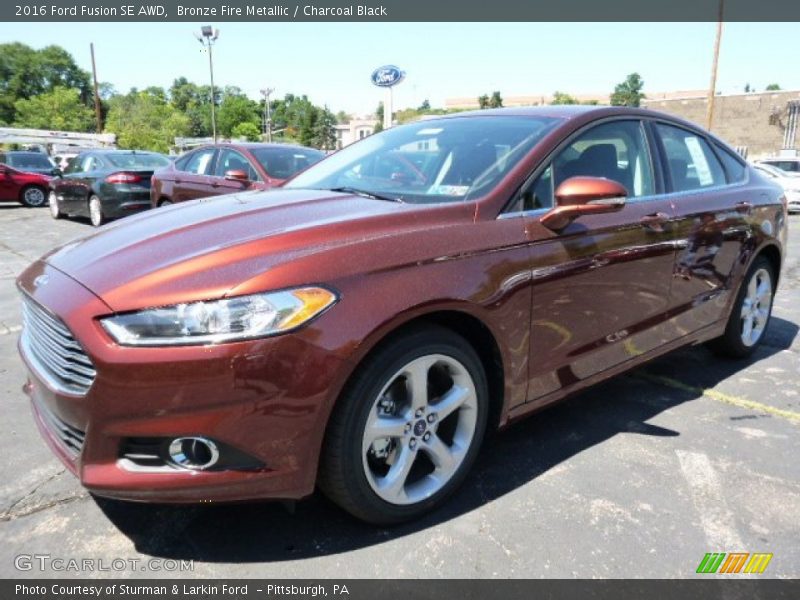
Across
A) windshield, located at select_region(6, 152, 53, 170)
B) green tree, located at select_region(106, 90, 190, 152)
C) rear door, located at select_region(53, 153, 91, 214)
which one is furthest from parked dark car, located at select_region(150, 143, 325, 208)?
green tree, located at select_region(106, 90, 190, 152)

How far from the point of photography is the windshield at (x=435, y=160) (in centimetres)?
262

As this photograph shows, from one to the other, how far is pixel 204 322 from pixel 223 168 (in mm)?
6894

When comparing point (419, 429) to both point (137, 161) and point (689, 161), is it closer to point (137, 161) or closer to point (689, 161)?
point (689, 161)

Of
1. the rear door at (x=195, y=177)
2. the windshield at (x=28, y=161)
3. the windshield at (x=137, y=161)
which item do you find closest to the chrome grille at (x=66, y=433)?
the rear door at (x=195, y=177)

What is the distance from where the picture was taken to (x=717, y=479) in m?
2.70

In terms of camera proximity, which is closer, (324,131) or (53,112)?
(53,112)

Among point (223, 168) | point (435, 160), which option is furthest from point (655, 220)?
point (223, 168)

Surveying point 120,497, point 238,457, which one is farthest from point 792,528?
point 120,497

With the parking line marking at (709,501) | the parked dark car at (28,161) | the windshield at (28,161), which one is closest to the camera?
the parking line marking at (709,501)

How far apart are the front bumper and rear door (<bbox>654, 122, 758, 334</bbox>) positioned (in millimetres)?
2264

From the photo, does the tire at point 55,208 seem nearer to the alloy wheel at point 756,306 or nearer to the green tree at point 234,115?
the alloy wheel at point 756,306

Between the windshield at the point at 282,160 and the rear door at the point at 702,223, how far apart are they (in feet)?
15.8

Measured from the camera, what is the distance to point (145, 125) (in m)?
67.2
